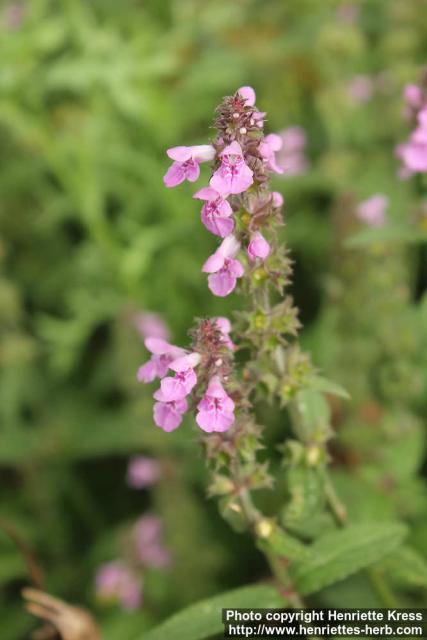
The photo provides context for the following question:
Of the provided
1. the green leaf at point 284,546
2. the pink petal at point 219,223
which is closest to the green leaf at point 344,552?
the green leaf at point 284,546

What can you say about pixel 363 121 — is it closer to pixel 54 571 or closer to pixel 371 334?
pixel 371 334

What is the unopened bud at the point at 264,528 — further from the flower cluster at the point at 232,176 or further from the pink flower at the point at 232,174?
the pink flower at the point at 232,174

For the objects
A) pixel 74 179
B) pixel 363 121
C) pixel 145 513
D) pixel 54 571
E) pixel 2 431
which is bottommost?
pixel 54 571

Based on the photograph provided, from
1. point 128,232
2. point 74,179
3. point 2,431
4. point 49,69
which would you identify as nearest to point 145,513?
point 2,431

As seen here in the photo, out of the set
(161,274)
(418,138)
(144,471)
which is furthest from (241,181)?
(161,274)

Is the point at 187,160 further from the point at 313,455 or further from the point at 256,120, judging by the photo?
the point at 313,455

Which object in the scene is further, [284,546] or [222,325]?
[284,546]
